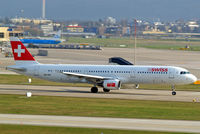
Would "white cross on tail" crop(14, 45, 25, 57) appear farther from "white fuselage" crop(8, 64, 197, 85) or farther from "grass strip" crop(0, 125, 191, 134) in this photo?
"grass strip" crop(0, 125, 191, 134)


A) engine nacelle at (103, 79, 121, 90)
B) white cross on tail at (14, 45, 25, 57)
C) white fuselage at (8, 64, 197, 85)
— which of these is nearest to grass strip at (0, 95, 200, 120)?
engine nacelle at (103, 79, 121, 90)

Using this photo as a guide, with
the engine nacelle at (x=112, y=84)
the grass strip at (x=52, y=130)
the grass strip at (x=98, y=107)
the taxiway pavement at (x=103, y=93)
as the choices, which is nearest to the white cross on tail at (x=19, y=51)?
the taxiway pavement at (x=103, y=93)

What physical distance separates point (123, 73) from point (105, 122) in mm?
24933

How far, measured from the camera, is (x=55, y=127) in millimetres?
34031

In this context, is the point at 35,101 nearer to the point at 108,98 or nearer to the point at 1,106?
the point at 1,106

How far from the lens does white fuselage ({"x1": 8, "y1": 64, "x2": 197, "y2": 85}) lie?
197 ft

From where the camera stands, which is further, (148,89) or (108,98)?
(148,89)

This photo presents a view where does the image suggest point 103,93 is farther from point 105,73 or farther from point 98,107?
point 98,107

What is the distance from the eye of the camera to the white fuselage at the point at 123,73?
59969mm

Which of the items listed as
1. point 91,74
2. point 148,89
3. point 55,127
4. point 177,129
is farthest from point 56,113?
point 148,89

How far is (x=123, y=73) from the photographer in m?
61.2

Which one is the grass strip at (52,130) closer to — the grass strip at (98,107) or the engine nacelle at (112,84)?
the grass strip at (98,107)

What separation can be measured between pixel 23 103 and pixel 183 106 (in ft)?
57.3

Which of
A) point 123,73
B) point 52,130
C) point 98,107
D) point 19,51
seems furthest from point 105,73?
point 52,130
